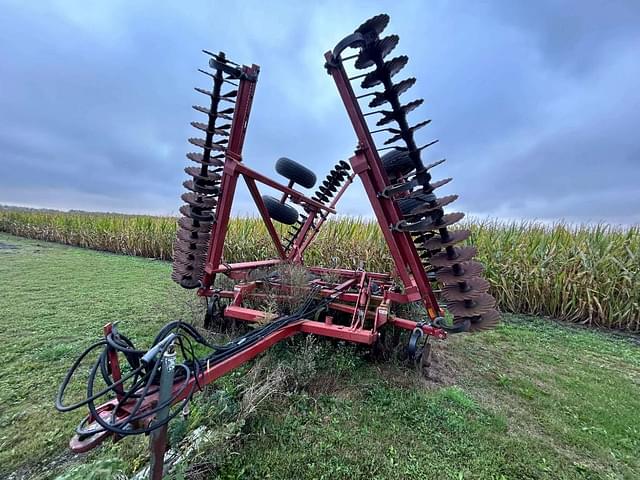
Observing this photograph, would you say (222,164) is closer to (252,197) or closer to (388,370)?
(252,197)

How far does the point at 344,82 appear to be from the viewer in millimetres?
2439

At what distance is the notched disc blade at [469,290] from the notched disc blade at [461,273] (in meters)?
0.05

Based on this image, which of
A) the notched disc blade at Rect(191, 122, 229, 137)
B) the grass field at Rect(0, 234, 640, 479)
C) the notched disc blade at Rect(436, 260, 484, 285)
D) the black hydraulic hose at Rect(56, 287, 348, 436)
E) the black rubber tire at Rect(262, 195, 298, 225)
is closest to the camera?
the black hydraulic hose at Rect(56, 287, 348, 436)

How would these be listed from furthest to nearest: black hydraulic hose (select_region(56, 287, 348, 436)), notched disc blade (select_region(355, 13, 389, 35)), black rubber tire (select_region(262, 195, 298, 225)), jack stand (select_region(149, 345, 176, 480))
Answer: black rubber tire (select_region(262, 195, 298, 225)) < notched disc blade (select_region(355, 13, 389, 35)) < jack stand (select_region(149, 345, 176, 480)) < black hydraulic hose (select_region(56, 287, 348, 436))

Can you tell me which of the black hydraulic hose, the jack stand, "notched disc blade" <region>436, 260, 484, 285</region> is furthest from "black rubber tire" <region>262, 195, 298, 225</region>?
the jack stand

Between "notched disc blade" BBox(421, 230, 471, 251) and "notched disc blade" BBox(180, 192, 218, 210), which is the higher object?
"notched disc blade" BBox(180, 192, 218, 210)

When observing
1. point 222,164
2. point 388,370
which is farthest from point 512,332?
point 222,164

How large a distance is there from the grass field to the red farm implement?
287 mm

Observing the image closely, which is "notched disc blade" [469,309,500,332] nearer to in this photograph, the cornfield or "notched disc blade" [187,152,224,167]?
"notched disc blade" [187,152,224,167]

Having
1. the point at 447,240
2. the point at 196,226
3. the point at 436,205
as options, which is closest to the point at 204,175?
the point at 196,226

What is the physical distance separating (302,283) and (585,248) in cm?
484

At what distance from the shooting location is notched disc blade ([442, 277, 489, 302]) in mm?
2355

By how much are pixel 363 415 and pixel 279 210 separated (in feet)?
9.06

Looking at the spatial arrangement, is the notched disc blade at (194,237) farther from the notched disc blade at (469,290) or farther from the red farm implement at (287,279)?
the notched disc blade at (469,290)
